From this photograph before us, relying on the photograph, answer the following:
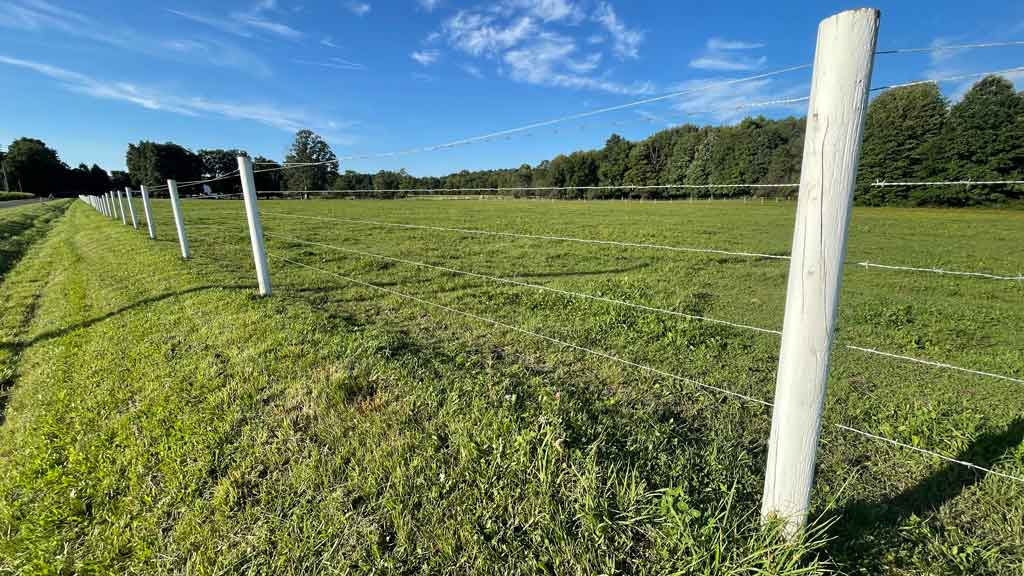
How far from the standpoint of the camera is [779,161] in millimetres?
5324

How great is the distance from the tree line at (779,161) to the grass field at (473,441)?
1.45 meters

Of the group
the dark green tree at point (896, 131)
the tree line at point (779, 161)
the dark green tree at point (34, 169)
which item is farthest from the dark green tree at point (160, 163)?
the dark green tree at point (896, 131)

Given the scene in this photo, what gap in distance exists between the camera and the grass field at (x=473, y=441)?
165cm

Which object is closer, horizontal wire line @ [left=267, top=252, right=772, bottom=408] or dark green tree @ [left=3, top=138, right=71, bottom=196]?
horizontal wire line @ [left=267, top=252, right=772, bottom=408]

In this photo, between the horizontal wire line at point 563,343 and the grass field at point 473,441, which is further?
the horizontal wire line at point 563,343

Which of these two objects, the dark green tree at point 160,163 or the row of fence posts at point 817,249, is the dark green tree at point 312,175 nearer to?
the row of fence posts at point 817,249

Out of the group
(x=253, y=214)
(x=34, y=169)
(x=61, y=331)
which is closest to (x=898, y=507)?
(x=253, y=214)

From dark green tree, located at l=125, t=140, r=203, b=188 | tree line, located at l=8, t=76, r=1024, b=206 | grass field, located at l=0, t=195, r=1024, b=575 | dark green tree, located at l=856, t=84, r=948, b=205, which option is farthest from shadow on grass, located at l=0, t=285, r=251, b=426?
dark green tree, located at l=125, t=140, r=203, b=188

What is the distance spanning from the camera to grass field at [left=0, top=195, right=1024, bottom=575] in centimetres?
165

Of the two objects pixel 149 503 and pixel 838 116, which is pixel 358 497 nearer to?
pixel 149 503

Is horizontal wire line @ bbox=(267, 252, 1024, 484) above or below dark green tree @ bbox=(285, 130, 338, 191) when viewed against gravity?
below

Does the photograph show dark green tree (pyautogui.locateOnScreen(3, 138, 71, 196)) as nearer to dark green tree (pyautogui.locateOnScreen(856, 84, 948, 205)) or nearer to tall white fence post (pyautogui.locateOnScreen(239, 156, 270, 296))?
tall white fence post (pyautogui.locateOnScreen(239, 156, 270, 296))

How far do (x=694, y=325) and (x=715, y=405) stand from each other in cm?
155

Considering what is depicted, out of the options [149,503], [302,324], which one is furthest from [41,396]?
[149,503]
